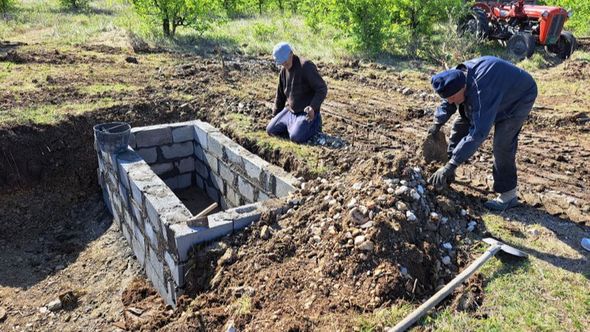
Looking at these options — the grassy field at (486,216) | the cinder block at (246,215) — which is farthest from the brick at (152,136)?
the cinder block at (246,215)

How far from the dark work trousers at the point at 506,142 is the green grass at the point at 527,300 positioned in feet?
2.38

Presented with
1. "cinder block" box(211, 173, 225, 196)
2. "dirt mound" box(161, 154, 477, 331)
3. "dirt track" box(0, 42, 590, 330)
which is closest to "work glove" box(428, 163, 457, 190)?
"dirt mound" box(161, 154, 477, 331)

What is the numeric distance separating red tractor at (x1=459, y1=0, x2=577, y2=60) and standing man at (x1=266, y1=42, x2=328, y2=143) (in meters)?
7.54

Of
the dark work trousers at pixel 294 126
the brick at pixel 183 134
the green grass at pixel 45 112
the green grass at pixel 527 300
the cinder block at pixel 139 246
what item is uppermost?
the dark work trousers at pixel 294 126

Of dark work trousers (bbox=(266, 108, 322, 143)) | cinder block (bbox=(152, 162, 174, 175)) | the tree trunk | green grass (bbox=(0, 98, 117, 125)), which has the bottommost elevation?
cinder block (bbox=(152, 162, 174, 175))

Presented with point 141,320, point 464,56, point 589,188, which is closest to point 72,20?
point 464,56

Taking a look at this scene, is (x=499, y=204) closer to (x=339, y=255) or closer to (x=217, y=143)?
(x=339, y=255)

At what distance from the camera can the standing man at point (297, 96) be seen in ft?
17.1

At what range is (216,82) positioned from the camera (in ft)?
28.0

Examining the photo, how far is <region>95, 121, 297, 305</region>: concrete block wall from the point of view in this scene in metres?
3.87

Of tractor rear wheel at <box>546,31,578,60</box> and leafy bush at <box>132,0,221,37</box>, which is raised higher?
leafy bush at <box>132,0,221,37</box>

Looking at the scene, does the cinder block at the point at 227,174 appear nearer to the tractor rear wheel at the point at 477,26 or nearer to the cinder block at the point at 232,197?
the cinder block at the point at 232,197

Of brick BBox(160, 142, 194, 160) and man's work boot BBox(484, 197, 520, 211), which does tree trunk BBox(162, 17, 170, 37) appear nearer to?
brick BBox(160, 142, 194, 160)

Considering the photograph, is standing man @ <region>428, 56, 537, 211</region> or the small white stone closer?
the small white stone
